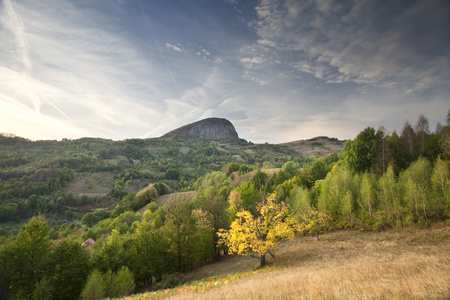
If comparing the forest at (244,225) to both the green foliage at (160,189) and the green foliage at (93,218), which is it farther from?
the green foliage at (93,218)

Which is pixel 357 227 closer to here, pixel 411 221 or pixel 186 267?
pixel 411 221

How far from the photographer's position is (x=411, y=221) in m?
28.6

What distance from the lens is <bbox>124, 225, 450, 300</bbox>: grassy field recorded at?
26.3 ft

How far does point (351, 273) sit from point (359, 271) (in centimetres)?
106

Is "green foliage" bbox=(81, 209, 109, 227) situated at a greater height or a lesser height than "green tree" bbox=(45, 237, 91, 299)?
lesser

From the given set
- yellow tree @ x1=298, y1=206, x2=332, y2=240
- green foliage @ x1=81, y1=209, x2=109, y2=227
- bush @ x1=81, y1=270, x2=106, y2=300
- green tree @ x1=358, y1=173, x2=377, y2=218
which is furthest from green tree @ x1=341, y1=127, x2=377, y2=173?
green foliage @ x1=81, y1=209, x2=109, y2=227

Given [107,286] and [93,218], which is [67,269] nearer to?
[107,286]

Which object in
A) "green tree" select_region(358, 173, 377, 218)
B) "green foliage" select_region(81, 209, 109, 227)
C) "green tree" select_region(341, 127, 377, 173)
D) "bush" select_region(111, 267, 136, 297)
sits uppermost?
"green tree" select_region(341, 127, 377, 173)

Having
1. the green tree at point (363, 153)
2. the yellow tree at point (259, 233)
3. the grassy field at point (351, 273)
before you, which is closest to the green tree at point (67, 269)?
the grassy field at point (351, 273)

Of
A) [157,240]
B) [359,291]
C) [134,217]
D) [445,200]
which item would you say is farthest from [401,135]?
[134,217]

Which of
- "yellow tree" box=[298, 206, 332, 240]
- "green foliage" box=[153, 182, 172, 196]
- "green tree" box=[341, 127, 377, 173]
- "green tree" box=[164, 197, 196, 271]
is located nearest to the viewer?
"yellow tree" box=[298, 206, 332, 240]

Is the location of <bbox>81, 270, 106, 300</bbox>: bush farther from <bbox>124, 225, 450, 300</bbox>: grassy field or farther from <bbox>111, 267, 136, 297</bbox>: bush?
<bbox>124, 225, 450, 300</bbox>: grassy field

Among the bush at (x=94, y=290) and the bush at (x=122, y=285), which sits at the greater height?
the bush at (x=94, y=290)

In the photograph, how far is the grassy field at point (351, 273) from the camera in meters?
8.03
